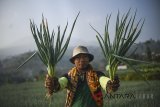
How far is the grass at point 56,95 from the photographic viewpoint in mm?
3207

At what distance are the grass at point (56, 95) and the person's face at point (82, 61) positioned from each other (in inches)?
30.4

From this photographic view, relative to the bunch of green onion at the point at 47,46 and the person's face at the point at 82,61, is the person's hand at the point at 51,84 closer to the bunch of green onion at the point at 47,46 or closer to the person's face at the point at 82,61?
the bunch of green onion at the point at 47,46

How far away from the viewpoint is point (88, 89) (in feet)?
8.19

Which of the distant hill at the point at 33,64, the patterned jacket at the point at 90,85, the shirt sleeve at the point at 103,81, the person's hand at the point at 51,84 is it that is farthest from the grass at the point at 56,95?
the person's hand at the point at 51,84

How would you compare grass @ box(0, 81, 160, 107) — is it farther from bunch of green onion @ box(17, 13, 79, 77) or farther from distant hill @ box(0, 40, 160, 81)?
bunch of green onion @ box(17, 13, 79, 77)

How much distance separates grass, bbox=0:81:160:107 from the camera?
3207 millimetres

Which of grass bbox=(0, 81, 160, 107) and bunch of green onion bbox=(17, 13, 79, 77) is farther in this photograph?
grass bbox=(0, 81, 160, 107)

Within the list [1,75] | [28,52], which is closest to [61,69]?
[28,52]

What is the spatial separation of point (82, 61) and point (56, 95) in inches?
34.9

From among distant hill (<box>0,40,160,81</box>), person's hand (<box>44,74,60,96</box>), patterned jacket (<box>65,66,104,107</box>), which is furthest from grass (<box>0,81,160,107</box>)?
person's hand (<box>44,74,60,96</box>)

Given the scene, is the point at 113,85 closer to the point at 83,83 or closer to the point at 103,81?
the point at 103,81

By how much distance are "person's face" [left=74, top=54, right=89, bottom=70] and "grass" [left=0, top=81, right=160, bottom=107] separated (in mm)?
771

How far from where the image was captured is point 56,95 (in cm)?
327

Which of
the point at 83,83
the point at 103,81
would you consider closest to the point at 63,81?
the point at 83,83
